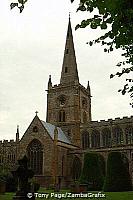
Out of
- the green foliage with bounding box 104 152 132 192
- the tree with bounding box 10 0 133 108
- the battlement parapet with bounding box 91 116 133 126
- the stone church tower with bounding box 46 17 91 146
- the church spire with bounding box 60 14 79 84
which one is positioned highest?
the church spire with bounding box 60 14 79 84

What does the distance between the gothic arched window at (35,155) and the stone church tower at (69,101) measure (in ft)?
32.0

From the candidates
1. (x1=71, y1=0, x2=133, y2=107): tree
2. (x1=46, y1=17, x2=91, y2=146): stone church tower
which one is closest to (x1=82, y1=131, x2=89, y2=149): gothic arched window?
(x1=46, y1=17, x2=91, y2=146): stone church tower

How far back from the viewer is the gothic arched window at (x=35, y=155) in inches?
2019

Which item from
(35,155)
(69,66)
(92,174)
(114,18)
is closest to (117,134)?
(35,155)

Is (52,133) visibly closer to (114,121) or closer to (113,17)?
(114,121)

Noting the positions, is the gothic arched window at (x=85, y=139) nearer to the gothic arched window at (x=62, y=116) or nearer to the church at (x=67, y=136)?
the church at (x=67, y=136)

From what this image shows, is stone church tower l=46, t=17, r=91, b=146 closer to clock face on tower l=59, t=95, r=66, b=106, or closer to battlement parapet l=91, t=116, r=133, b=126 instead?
clock face on tower l=59, t=95, r=66, b=106

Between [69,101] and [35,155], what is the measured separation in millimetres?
14552

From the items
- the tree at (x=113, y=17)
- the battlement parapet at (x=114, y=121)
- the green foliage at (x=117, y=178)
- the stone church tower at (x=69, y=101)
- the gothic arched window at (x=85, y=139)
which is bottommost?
the green foliage at (x=117, y=178)

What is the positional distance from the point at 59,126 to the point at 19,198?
4452 cm

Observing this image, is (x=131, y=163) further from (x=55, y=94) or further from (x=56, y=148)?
(x=55, y=94)

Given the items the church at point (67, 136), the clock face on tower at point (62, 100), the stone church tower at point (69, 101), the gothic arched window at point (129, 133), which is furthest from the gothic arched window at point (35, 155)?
the gothic arched window at point (129, 133)

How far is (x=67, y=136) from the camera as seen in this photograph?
60.6 metres

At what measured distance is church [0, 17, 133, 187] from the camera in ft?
165
